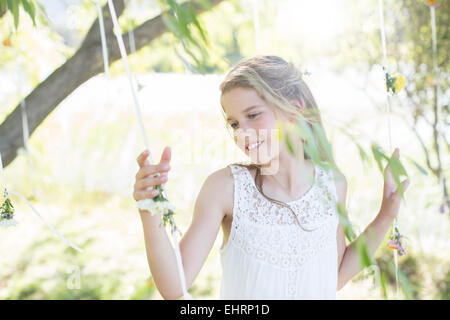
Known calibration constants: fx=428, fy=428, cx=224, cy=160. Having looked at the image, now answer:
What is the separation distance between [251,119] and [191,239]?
12.2 inches

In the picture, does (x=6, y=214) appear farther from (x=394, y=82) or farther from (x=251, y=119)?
(x=394, y=82)

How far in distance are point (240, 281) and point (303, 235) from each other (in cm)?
20

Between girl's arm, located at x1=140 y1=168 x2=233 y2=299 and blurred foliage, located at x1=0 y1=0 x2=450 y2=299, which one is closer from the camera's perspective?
girl's arm, located at x1=140 y1=168 x2=233 y2=299

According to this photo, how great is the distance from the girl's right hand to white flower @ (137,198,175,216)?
2 centimetres

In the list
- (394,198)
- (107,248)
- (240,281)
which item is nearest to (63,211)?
(107,248)

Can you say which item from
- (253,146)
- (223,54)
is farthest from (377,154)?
(223,54)

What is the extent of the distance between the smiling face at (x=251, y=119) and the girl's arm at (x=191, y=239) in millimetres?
132

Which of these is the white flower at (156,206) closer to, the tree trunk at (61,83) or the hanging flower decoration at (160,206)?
the hanging flower decoration at (160,206)

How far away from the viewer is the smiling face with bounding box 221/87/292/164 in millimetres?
992

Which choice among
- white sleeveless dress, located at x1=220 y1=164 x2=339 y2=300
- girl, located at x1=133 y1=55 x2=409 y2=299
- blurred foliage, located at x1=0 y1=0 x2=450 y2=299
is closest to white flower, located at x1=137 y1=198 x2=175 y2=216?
girl, located at x1=133 y1=55 x2=409 y2=299

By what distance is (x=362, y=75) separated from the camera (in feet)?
10.0

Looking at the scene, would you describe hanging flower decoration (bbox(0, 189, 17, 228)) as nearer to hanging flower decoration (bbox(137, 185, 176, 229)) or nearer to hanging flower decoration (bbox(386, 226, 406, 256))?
hanging flower decoration (bbox(137, 185, 176, 229))

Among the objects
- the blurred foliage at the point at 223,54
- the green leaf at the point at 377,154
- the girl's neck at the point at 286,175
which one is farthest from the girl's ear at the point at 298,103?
the blurred foliage at the point at 223,54

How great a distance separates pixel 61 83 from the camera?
4.24ft
